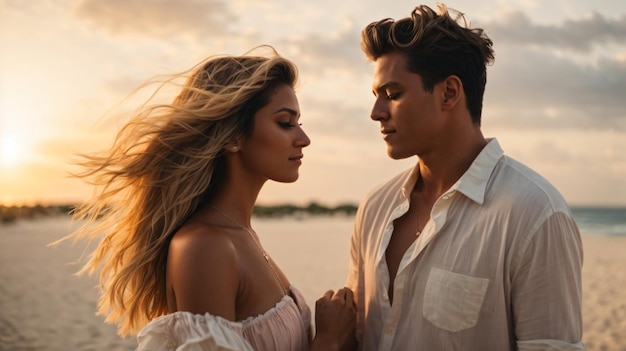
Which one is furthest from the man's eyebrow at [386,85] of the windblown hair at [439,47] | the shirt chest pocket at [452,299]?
the shirt chest pocket at [452,299]

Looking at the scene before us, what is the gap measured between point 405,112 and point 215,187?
105 centimetres

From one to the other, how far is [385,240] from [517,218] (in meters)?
0.73

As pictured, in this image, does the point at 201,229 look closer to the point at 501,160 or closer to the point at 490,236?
the point at 490,236

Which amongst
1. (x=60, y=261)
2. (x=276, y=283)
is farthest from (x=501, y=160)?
(x=60, y=261)

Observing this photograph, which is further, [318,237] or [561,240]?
[318,237]

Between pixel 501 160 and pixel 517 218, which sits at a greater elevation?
pixel 501 160

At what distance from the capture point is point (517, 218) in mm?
2836

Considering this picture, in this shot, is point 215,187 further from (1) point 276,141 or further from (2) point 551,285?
(2) point 551,285

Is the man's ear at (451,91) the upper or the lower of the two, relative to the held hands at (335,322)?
upper

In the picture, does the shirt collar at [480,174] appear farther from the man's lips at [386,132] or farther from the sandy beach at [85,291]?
the sandy beach at [85,291]

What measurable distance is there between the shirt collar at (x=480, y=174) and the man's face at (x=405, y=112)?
0.26 meters

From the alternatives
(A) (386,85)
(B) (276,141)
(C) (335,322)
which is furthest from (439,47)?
(C) (335,322)

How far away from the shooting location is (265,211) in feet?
124

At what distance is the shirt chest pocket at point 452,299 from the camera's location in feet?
9.46
